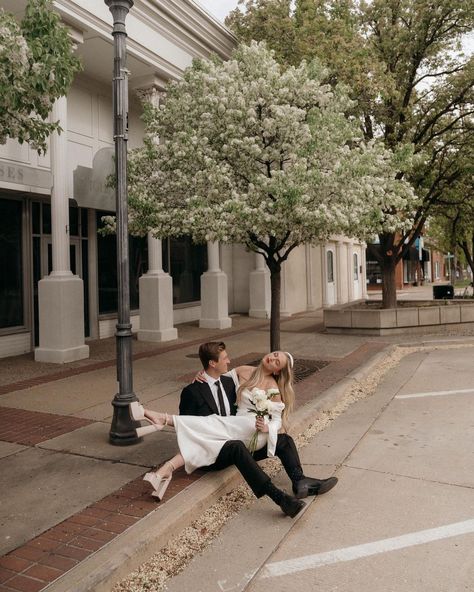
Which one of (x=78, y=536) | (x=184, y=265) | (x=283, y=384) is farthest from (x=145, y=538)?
(x=184, y=265)

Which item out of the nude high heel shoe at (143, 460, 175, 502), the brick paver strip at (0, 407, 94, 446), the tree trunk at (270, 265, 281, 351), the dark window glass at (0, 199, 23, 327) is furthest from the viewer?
the dark window glass at (0, 199, 23, 327)

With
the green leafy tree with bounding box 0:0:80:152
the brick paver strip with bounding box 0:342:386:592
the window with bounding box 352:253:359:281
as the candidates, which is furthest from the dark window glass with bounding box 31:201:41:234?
the window with bounding box 352:253:359:281

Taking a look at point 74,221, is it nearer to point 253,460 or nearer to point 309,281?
point 253,460

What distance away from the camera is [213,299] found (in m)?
16.7

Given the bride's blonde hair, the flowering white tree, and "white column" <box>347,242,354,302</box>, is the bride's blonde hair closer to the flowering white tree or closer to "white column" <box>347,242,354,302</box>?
the flowering white tree

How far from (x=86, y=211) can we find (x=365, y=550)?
465 inches

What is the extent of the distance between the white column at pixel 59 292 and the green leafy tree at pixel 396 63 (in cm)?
494

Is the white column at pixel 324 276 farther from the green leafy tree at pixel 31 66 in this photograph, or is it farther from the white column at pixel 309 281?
the green leafy tree at pixel 31 66

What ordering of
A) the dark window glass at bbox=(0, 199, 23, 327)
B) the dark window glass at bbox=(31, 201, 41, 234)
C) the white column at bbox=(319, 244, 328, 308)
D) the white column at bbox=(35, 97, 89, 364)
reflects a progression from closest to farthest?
the white column at bbox=(35, 97, 89, 364) < the dark window glass at bbox=(0, 199, 23, 327) < the dark window glass at bbox=(31, 201, 41, 234) < the white column at bbox=(319, 244, 328, 308)

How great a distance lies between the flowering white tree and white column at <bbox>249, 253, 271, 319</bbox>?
10.9m

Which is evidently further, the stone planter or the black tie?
the stone planter

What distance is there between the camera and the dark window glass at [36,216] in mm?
12500

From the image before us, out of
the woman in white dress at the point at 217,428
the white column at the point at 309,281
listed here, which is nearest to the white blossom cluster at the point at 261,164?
the woman in white dress at the point at 217,428

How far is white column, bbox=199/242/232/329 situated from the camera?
16.5 m
